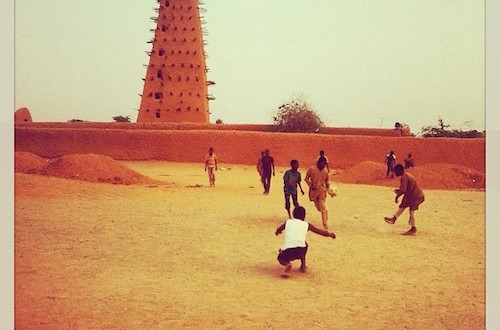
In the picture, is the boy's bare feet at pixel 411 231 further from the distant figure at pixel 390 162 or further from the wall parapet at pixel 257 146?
the wall parapet at pixel 257 146

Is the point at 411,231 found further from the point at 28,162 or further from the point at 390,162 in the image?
the point at 28,162

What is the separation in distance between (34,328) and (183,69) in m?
20.6

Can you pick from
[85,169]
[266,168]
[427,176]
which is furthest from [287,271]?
[427,176]

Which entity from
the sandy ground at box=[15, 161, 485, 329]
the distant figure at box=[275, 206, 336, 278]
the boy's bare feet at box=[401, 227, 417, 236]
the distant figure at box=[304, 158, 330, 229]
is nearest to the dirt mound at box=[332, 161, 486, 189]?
the sandy ground at box=[15, 161, 485, 329]

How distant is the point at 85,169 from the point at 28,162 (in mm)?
1710

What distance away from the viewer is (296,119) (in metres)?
23.0

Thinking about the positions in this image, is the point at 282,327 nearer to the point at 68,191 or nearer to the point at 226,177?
the point at 68,191

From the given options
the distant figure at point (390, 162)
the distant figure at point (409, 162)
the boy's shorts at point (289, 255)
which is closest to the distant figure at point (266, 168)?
the distant figure at point (390, 162)

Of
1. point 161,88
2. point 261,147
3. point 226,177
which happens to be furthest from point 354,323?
point 161,88

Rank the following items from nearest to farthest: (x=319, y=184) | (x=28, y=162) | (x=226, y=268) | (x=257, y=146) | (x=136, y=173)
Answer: (x=226, y=268) → (x=319, y=184) → (x=28, y=162) → (x=136, y=173) → (x=257, y=146)

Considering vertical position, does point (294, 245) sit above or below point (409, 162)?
below

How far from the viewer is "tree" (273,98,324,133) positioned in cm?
2281

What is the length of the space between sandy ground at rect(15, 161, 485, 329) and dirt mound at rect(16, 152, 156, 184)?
261 cm

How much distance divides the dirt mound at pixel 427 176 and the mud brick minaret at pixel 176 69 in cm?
899
